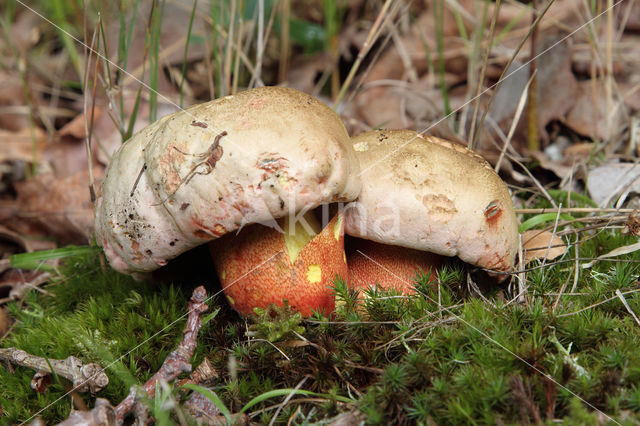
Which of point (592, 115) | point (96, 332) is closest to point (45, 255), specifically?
point (96, 332)

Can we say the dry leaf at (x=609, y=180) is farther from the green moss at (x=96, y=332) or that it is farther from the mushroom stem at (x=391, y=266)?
the green moss at (x=96, y=332)

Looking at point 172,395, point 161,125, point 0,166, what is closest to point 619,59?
point 161,125

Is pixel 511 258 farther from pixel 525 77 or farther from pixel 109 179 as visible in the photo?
pixel 525 77

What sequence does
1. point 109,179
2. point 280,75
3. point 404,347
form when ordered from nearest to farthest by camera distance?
point 404,347, point 109,179, point 280,75

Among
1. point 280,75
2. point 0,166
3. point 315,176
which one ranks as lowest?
point 0,166

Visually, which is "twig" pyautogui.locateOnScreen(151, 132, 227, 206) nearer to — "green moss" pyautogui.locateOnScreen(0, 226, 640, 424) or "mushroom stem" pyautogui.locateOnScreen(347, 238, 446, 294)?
"green moss" pyautogui.locateOnScreen(0, 226, 640, 424)

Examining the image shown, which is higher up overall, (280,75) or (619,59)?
(619,59)

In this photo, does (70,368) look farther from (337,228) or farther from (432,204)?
(432,204)
